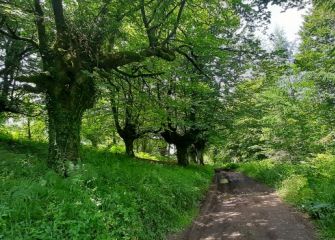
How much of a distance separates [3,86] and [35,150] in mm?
2670

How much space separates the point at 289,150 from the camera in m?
20.5

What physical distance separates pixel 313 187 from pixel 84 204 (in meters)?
9.25

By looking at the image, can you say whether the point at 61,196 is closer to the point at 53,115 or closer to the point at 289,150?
the point at 53,115

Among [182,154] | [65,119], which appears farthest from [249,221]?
[182,154]

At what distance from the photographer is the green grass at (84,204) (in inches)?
221

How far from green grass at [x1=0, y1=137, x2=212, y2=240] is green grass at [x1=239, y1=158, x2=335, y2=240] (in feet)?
12.2

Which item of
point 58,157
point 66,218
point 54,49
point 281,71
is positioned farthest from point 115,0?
point 66,218

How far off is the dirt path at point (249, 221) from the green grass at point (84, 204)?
64cm

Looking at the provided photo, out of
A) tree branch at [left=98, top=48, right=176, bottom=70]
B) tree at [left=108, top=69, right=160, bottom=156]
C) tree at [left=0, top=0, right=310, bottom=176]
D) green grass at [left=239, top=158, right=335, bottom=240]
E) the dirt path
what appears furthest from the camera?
tree at [left=108, top=69, right=160, bottom=156]

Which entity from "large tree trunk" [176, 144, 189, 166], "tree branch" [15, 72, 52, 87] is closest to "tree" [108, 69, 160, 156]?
"large tree trunk" [176, 144, 189, 166]

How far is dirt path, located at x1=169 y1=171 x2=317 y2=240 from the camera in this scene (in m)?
8.31

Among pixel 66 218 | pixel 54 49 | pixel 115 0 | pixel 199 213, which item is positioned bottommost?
pixel 199 213

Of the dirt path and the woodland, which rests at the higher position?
the woodland

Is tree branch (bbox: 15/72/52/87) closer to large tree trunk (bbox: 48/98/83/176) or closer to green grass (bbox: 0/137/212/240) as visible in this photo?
large tree trunk (bbox: 48/98/83/176)
